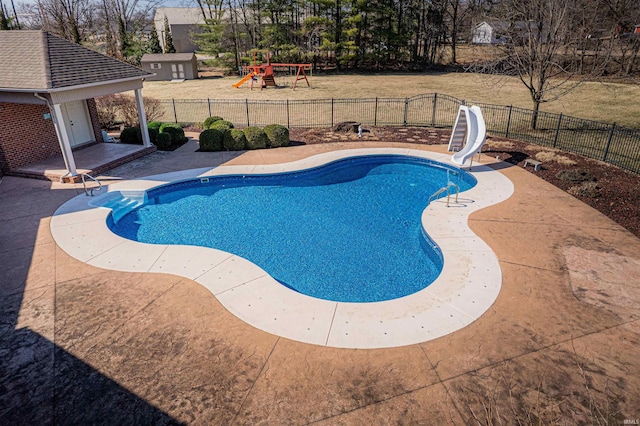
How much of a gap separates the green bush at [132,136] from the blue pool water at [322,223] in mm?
5724

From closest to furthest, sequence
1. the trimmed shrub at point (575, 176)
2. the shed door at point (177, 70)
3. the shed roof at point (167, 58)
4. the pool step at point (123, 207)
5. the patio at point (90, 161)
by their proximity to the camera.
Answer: the pool step at point (123, 207) → the trimmed shrub at point (575, 176) → the patio at point (90, 161) → the shed roof at point (167, 58) → the shed door at point (177, 70)

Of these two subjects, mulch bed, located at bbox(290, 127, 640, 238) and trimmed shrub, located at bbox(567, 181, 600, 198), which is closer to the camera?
mulch bed, located at bbox(290, 127, 640, 238)

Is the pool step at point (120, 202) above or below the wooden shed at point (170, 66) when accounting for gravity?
below

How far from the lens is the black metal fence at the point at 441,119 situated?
1634 cm

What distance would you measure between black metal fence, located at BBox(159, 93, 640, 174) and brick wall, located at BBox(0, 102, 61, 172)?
7.10 meters

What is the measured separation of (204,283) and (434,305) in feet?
14.8

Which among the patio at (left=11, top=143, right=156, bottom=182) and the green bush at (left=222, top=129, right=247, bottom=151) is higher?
the green bush at (left=222, top=129, right=247, bottom=151)

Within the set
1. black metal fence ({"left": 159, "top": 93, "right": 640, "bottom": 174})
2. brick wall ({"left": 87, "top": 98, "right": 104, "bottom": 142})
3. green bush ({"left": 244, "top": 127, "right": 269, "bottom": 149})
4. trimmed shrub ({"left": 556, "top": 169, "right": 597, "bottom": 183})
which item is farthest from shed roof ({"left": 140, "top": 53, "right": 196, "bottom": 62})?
trimmed shrub ({"left": 556, "top": 169, "right": 597, "bottom": 183})

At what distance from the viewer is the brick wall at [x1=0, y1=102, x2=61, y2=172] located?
13.8 metres

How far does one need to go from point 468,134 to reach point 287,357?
11439 millimetres

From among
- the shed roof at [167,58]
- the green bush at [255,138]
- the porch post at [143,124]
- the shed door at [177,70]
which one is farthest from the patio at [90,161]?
the shed door at [177,70]

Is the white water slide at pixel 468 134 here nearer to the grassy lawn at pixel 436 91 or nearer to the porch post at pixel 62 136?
the grassy lawn at pixel 436 91

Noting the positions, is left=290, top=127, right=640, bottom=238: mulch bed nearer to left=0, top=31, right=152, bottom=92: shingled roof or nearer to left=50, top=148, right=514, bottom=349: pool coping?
left=50, top=148, right=514, bottom=349: pool coping

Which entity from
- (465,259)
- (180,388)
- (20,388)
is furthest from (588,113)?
(20,388)
